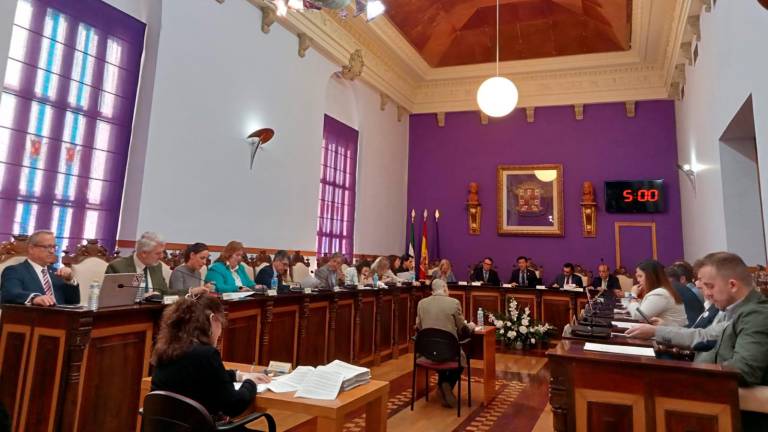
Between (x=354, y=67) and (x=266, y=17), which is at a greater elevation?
(x=354, y=67)

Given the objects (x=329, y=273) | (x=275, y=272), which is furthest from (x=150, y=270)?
(x=329, y=273)

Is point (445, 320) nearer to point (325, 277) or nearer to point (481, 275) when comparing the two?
point (325, 277)

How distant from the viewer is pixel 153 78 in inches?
217


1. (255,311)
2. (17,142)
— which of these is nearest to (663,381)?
(255,311)

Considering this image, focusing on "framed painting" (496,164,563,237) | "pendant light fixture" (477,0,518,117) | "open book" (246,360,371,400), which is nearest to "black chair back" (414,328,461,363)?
"open book" (246,360,371,400)

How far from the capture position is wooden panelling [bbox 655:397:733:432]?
6.27ft

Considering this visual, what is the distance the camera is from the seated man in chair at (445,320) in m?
4.61

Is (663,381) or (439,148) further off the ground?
(439,148)

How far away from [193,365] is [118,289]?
1.70 metres

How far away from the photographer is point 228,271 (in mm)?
5059

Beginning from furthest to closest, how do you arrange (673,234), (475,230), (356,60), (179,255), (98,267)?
1. (475,230)
2. (673,234)
3. (356,60)
4. (179,255)
5. (98,267)

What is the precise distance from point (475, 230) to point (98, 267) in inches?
328

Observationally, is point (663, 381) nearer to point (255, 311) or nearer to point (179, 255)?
point (255, 311)

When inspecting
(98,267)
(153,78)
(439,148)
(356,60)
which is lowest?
(98,267)
